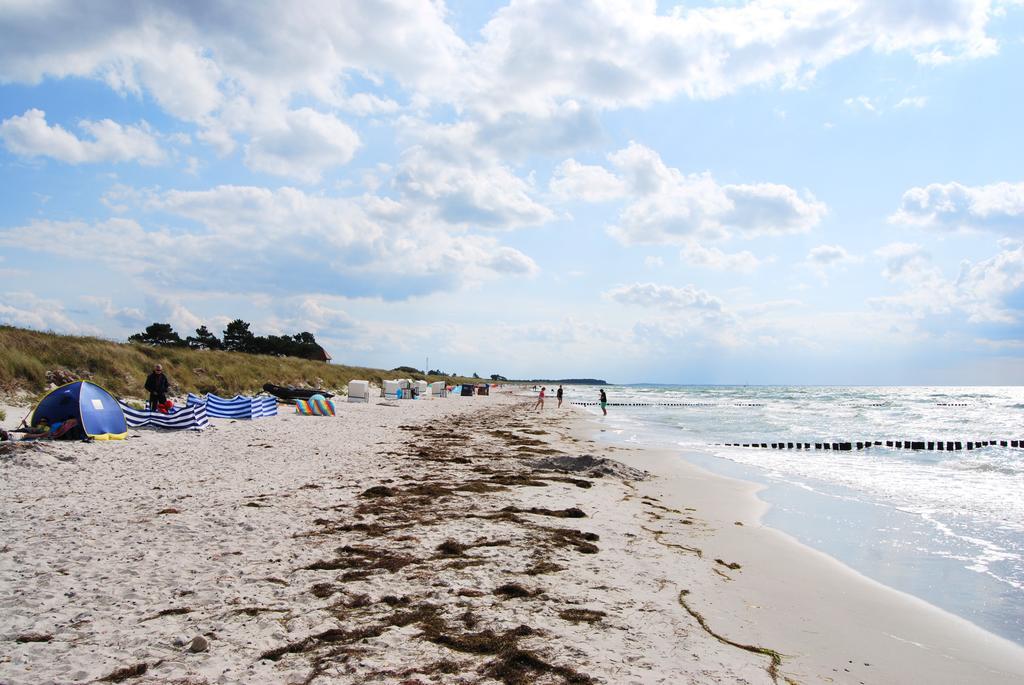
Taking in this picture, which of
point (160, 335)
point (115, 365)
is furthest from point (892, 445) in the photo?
point (160, 335)

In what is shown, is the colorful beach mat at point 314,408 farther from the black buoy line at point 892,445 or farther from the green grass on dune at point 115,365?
the black buoy line at point 892,445

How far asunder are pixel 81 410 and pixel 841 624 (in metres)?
14.7

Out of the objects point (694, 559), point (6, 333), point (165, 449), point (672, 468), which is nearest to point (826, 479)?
point (672, 468)

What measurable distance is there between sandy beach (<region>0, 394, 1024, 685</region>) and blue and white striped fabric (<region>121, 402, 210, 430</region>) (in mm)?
5819

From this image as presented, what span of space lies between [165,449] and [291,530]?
7.92 m

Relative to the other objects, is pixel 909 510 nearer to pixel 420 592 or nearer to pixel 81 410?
pixel 420 592

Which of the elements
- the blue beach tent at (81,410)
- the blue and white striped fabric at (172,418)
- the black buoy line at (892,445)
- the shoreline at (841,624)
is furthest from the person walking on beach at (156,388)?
the black buoy line at (892,445)

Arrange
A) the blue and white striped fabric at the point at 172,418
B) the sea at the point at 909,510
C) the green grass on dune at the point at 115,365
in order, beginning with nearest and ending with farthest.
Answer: the sea at the point at 909,510 → the blue and white striped fabric at the point at 172,418 → the green grass on dune at the point at 115,365

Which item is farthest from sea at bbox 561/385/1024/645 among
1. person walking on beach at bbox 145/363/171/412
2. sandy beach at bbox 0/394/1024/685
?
person walking on beach at bbox 145/363/171/412

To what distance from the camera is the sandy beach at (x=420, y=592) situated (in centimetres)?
374

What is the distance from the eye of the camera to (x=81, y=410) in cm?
Result: 1276

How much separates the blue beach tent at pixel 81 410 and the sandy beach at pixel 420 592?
3053mm

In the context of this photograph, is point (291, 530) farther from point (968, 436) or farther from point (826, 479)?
point (968, 436)

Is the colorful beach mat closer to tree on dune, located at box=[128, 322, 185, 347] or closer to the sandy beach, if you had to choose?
the sandy beach
